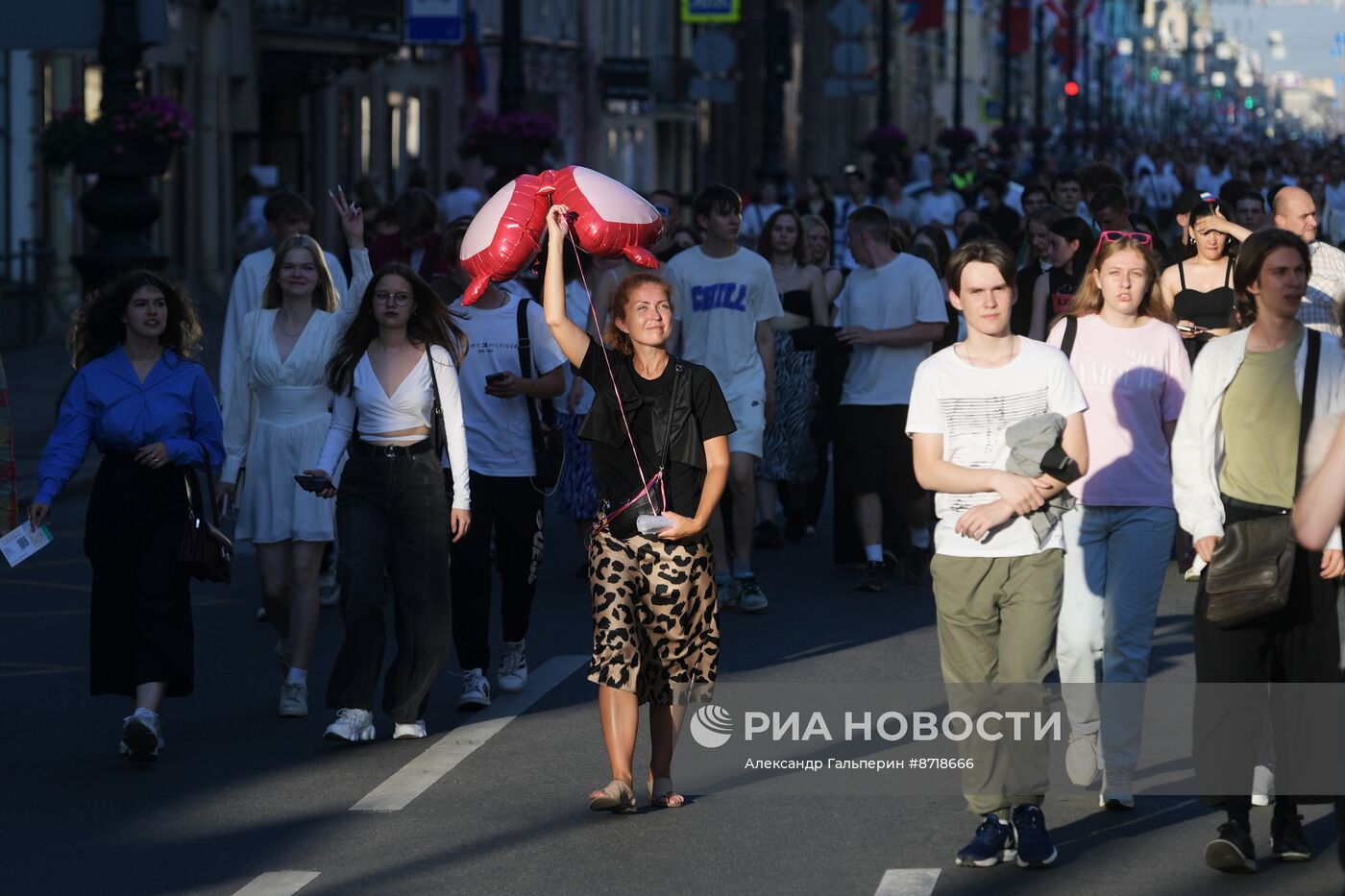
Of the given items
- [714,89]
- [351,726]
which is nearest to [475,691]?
[351,726]

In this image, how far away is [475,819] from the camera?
750 centimetres

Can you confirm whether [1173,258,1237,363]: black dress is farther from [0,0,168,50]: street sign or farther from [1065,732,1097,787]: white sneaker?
[0,0,168,50]: street sign

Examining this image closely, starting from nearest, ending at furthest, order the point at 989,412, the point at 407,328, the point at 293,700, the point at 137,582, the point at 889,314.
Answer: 1. the point at 989,412
2. the point at 137,582
3. the point at 407,328
4. the point at 293,700
5. the point at 889,314

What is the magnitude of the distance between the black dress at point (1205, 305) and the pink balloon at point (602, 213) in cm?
331

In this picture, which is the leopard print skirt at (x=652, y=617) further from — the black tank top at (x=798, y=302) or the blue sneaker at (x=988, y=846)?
the black tank top at (x=798, y=302)

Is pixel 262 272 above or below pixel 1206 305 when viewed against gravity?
above

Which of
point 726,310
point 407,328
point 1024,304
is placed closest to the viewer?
point 407,328

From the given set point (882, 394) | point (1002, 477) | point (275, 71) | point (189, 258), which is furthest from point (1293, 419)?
point (275, 71)

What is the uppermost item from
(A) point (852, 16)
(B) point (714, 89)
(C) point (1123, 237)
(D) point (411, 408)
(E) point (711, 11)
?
(E) point (711, 11)

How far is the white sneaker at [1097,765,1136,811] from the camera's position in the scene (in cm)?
748

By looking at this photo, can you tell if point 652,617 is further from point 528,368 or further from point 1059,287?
point 1059,287

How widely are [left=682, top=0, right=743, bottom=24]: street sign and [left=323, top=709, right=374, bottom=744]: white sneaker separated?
35.2 m

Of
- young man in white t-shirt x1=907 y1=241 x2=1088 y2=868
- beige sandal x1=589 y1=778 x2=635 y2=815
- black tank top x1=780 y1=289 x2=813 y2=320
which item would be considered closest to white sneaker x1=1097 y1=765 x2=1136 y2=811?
young man in white t-shirt x1=907 y1=241 x2=1088 y2=868

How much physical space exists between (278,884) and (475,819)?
35.4 inches
